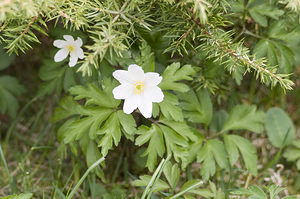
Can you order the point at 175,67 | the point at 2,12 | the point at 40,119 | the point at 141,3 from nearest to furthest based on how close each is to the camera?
the point at 2,12
the point at 141,3
the point at 175,67
the point at 40,119

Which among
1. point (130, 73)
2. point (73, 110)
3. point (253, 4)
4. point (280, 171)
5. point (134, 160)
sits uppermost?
point (253, 4)

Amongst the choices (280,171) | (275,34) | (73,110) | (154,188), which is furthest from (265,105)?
(73,110)

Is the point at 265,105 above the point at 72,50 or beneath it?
beneath

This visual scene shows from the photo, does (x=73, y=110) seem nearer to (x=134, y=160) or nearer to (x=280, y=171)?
(x=134, y=160)

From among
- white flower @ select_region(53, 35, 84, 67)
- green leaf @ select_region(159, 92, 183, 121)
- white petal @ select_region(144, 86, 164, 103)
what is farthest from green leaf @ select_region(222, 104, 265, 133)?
white flower @ select_region(53, 35, 84, 67)

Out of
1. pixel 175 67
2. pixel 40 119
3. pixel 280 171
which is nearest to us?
pixel 175 67

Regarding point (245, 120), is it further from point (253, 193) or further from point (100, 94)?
point (100, 94)

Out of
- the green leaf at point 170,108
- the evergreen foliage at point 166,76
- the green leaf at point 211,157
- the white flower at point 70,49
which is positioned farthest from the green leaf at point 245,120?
the white flower at point 70,49

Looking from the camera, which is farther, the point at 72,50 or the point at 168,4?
the point at 72,50
